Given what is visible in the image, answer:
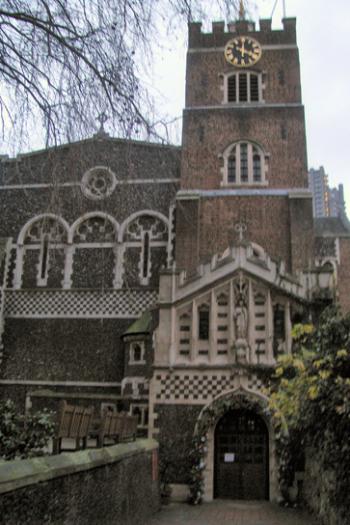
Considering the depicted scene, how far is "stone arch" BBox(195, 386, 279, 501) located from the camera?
16.8 meters

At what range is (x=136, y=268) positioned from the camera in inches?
1024

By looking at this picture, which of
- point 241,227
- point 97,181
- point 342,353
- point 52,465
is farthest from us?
point 97,181

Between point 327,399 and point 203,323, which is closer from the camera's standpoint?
point 327,399

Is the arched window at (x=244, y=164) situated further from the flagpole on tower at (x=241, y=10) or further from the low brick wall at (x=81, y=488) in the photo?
the flagpole on tower at (x=241, y=10)

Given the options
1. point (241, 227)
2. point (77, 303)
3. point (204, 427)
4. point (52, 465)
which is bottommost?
point (52, 465)

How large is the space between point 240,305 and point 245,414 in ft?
10.6

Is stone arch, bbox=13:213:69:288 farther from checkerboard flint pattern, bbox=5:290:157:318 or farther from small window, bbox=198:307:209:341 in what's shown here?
small window, bbox=198:307:209:341

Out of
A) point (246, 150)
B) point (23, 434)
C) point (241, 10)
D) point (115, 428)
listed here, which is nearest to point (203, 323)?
point (115, 428)

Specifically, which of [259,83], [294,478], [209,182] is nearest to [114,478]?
[294,478]

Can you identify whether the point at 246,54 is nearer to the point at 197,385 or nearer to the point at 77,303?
the point at 77,303

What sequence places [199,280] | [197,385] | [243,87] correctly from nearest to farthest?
[197,385] → [199,280] → [243,87]

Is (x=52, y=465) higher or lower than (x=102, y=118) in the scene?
lower

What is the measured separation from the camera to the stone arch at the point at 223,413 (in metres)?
16.8

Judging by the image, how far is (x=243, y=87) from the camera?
27422mm
